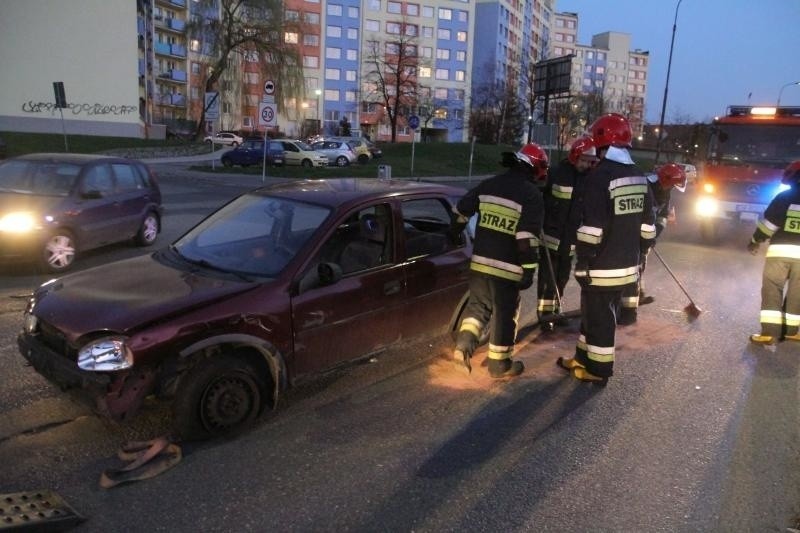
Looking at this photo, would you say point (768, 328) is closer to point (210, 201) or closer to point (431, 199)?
point (431, 199)

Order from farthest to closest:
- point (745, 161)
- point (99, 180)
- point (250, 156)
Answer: point (250, 156) → point (745, 161) → point (99, 180)

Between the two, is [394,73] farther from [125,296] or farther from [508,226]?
[125,296]

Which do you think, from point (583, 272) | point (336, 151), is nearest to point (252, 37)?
point (336, 151)

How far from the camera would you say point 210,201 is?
56.6ft

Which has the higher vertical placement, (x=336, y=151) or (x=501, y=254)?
(x=501, y=254)

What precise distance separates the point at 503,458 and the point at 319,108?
85996mm

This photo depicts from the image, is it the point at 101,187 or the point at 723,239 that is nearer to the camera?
the point at 101,187

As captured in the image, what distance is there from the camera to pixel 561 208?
6.24m

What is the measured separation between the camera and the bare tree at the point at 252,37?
40.6 m

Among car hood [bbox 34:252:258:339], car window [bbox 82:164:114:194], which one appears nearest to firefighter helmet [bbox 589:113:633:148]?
car hood [bbox 34:252:258:339]

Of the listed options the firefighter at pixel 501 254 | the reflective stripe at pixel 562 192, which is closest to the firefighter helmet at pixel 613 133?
the firefighter at pixel 501 254

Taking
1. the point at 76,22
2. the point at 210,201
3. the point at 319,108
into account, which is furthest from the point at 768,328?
the point at 319,108

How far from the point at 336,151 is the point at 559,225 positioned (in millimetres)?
29256

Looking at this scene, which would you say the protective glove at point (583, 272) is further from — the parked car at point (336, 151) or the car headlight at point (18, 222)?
the parked car at point (336, 151)
